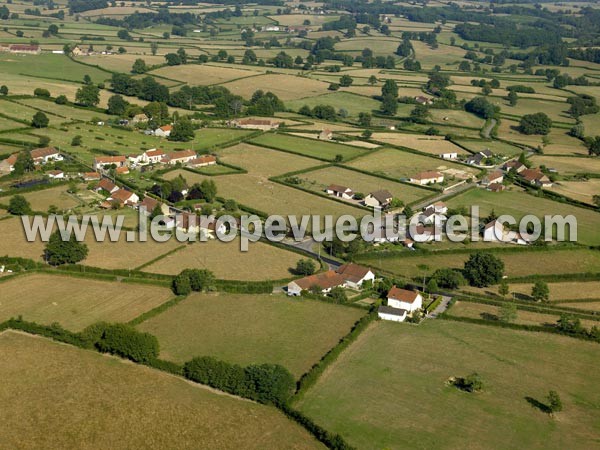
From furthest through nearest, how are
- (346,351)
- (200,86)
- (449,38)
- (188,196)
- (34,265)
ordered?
(449,38)
(200,86)
(188,196)
(34,265)
(346,351)

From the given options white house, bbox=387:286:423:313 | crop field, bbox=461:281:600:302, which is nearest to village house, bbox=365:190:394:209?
crop field, bbox=461:281:600:302

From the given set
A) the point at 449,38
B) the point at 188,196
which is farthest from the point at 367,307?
the point at 449,38

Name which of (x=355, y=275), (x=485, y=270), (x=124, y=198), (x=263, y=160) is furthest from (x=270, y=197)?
(x=485, y=270)

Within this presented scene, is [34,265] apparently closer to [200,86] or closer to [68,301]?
[68,301]

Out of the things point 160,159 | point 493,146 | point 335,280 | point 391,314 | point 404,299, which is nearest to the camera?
point 391,314

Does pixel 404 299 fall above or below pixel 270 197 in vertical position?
above

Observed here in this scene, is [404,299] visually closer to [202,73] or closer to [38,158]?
[38,158]

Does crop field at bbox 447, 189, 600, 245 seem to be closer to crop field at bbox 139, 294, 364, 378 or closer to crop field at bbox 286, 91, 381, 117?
crop field at bbox 139, 294, 364, 378
